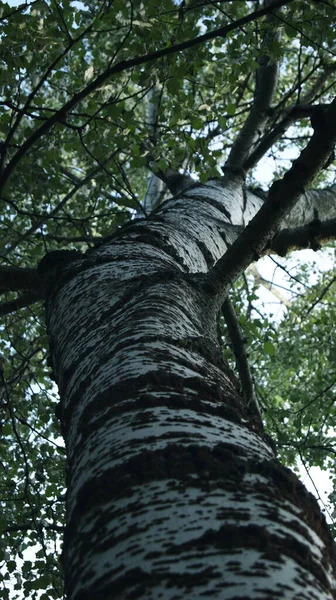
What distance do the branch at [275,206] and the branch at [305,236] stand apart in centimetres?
155

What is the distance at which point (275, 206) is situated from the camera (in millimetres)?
2170

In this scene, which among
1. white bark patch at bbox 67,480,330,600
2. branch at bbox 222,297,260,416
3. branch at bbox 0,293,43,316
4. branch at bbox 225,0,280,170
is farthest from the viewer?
branch at bbox 225,0,280,170

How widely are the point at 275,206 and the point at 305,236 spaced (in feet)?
5.57

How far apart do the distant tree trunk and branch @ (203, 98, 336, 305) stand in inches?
12.5

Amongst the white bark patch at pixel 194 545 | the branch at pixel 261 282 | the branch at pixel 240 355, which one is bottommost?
the white bark patch at pixel 194 545

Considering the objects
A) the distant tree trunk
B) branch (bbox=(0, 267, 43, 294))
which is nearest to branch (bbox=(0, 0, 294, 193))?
branch (bbox=(0, 267, 43, 294))

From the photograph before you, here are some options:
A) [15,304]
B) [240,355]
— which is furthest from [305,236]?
[15,304]

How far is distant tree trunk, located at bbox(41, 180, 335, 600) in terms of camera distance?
752mm

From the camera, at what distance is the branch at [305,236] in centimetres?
374

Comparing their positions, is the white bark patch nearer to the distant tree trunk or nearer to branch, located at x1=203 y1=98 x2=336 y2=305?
the distant tree trunk

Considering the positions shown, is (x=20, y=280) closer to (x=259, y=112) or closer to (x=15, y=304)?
(x=15, y=304)

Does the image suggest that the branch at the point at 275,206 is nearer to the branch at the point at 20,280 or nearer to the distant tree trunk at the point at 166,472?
the distant tree trunk at the point at 166,472

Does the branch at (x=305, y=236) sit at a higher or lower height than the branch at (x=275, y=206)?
higher

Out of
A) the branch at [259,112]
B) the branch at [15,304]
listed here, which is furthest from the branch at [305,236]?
the branch at [15,304]
